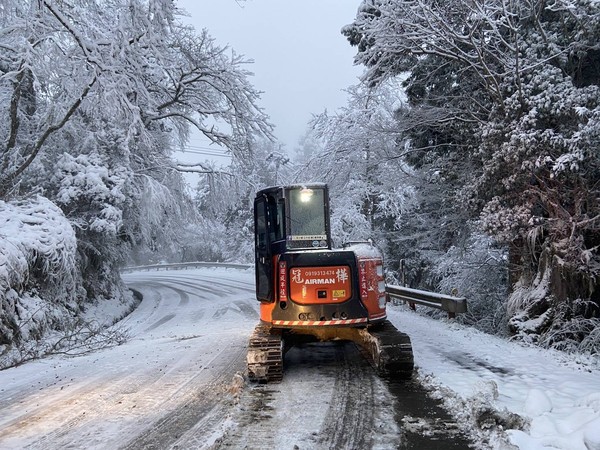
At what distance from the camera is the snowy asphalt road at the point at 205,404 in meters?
4.56

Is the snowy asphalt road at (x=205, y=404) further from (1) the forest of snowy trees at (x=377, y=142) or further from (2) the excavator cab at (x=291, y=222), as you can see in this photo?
(1) the forest of snowy trees at (x=377, y=142)

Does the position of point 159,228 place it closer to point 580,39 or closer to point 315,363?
point 315,363

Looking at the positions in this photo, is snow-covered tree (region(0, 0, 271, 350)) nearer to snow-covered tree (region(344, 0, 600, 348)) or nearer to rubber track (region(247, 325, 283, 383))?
rubber track (region(247, 325, 283, 383))

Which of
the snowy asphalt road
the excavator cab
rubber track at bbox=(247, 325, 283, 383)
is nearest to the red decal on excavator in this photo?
the excavator cab

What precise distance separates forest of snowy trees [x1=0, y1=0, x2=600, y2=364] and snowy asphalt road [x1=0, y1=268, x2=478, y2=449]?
10.6 feet

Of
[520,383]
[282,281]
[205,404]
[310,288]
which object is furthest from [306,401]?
[520,383]

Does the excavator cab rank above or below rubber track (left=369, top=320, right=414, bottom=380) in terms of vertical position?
above

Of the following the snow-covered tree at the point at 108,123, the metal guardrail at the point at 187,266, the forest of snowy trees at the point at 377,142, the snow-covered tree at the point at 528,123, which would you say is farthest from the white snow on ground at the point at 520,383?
the metal guardrail at the point at 187,266

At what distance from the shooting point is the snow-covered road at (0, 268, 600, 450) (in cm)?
445

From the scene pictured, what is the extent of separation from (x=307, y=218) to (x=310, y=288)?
3.70ft

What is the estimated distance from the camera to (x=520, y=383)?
19.7 feet

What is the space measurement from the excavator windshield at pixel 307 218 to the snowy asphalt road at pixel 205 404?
1.88 meters

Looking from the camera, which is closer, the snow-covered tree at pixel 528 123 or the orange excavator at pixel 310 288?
the orange excavator at pixel 310 288

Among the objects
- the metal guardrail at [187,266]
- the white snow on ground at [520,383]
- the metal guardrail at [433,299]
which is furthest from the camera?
the metal guardrail at [187,266]
